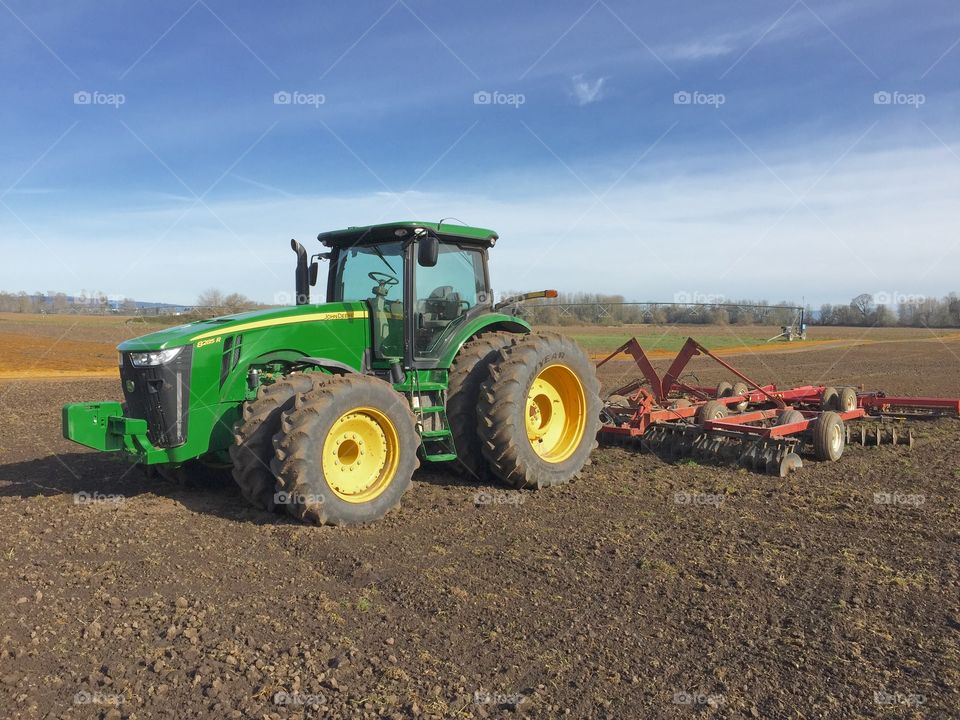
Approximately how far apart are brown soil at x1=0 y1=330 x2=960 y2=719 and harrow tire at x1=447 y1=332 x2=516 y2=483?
0.39 meters

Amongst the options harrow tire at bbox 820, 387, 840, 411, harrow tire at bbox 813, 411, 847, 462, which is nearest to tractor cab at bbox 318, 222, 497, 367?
harrow tire at bbox 813, 411, 847, 462

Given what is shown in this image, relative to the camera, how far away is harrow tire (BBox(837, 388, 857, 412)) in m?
10.6

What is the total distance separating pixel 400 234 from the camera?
725 centimetres

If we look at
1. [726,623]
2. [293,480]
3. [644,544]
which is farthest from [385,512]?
[726,623]

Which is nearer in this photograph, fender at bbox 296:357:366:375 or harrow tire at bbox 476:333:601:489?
fender at bbox 296:357:366:375

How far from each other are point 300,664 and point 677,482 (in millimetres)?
5146

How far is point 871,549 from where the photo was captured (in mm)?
5738

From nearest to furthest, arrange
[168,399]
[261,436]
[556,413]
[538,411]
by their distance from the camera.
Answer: [261,436] < [168,399] < [538,411] < [556,413]

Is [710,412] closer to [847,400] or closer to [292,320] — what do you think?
[847,400]

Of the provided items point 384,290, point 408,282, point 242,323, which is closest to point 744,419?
point 408,282

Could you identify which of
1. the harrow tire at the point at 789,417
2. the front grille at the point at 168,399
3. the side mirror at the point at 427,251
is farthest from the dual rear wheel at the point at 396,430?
the harrow tire at the point at 789,417

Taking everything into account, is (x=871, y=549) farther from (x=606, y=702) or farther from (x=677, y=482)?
(x=606, y=702)

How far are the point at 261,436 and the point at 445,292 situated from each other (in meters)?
2.55

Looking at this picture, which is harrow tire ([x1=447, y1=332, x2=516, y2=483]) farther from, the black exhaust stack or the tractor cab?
the black exhaust stack
